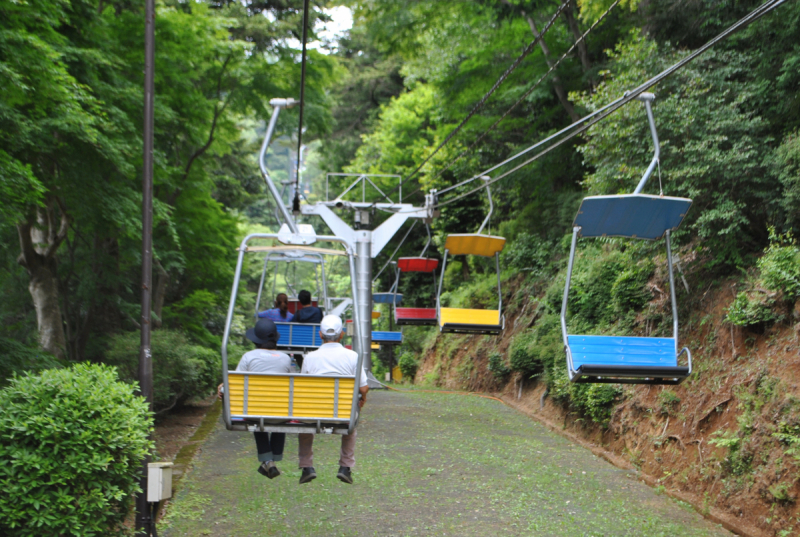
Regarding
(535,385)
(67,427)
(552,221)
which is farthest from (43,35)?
(552,221)

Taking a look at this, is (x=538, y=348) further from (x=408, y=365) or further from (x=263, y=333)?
(x=408, y=365)

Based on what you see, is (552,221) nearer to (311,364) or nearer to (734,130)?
(734,130)

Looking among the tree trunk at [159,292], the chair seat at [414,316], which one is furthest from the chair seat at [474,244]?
the tree trunk at [159,292]

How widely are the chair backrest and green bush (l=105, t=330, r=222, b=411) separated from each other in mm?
8082

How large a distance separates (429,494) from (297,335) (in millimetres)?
4593

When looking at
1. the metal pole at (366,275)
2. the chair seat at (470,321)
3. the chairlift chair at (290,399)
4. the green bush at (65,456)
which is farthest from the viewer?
the metal pole at (366,275)

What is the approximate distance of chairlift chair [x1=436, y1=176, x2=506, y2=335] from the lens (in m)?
14.2

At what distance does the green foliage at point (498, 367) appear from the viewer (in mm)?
19719

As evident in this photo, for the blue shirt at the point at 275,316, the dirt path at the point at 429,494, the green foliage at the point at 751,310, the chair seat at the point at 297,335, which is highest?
the green foliage at the point at 751,310

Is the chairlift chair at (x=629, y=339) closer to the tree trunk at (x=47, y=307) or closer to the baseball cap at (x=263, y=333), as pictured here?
the baseball cap at (x=263, y=333)

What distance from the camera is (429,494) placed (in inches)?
342

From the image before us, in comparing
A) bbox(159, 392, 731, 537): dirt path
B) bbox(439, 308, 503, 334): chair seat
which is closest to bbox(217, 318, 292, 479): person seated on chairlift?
bbox(159, 392, 731, 537): dirt path

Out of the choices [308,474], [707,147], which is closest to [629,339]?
[707,147]

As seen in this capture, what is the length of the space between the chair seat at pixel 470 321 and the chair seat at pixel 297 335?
11.1ft
